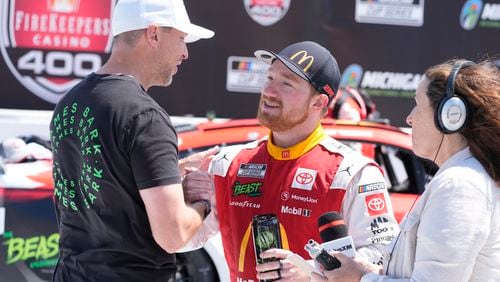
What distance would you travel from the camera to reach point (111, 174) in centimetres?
272

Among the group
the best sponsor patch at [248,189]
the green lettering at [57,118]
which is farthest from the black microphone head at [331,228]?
the green lettering at [57,118]

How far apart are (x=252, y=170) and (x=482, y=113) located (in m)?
1.16

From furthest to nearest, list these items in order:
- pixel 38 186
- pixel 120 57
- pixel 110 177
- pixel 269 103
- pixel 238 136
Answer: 1. pixel 238 136
2. pixel 38 186
3. pixel 269 103
4. pixel 120 57
5. pixel 110 177

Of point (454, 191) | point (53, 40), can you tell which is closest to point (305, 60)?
point (454, 191)

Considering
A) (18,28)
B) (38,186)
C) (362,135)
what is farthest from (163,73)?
(18,28)

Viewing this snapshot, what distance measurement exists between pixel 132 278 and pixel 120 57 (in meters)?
0.74

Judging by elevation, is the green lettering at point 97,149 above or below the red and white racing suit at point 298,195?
Result: above

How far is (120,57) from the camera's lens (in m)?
2.90

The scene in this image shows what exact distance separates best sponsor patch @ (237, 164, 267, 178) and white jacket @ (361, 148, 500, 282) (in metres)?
1.00

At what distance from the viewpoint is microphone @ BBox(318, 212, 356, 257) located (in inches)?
98.4

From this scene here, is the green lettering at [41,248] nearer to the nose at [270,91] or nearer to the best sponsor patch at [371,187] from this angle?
the nose at [270,91]

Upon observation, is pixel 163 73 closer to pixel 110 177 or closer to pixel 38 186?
pixel 110 177

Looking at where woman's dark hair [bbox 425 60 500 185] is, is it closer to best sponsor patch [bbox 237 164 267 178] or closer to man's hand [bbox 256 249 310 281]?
man's hand [bbox 256 249 310 281]

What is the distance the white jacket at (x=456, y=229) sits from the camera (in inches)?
87.8
